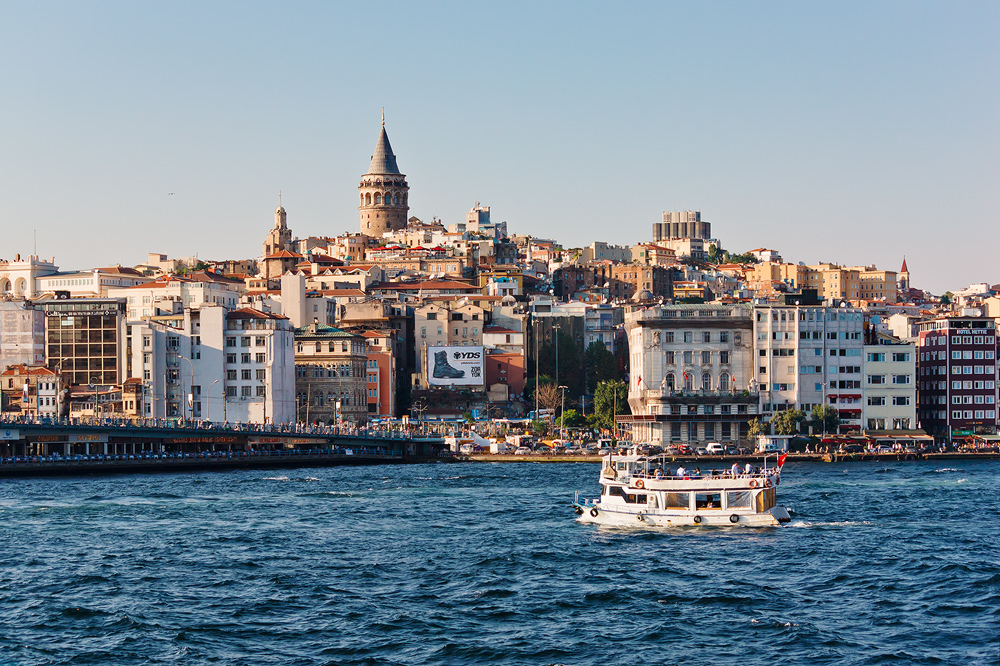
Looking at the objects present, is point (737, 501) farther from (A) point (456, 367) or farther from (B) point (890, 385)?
(A) point (456, 367)

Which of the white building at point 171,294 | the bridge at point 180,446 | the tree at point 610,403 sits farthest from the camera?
the white building at point 171,294

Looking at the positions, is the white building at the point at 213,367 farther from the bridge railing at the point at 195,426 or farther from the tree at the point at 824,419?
the tree at the point at 824,419

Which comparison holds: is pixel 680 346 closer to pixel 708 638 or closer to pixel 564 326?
pixel 564 326

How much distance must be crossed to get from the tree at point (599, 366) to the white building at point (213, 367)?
30.7 m

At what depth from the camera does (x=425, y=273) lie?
17638 centimetres

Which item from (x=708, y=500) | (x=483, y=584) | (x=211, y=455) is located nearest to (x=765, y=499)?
(x=708, y=500)

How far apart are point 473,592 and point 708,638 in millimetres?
8545

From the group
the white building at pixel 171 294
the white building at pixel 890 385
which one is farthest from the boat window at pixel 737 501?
the white building at pixel 171 294

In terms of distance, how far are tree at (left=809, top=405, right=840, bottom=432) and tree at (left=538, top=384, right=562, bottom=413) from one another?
78.2ft

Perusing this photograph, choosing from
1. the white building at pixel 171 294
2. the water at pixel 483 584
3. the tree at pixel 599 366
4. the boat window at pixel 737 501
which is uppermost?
the white building at pixel 171 294

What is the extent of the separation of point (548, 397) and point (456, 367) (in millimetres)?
8552

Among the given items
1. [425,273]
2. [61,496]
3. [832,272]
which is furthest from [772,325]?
[832,272]

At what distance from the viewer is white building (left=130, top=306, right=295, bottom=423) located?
108m

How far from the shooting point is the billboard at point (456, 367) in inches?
4847
